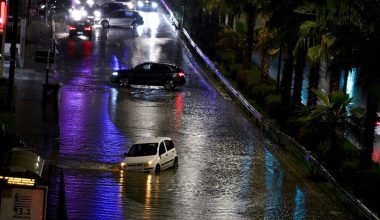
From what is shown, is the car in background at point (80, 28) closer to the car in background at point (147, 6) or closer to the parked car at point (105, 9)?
the parked car at point (105, 9)

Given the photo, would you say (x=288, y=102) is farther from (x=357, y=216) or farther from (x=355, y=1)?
(x=357, y=216)

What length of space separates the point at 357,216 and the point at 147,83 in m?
24.9

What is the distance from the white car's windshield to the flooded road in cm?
76

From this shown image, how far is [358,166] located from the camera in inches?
1184

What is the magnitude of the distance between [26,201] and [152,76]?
104ft

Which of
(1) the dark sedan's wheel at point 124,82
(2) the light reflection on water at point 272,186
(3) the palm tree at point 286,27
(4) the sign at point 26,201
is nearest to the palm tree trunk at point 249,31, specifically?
(1) the dark sedan's wheel at point 124,82

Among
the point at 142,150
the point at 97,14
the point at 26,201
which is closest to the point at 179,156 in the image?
the point at 142,150

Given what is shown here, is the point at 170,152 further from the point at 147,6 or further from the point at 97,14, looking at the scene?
the point at 147,6

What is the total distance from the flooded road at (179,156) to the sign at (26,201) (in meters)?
4.97

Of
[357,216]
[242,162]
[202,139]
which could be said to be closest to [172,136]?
[202,139]

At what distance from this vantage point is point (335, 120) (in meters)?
30.8

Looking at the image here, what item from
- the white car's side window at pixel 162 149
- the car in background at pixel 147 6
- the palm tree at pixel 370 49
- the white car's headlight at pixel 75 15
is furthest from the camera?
Answer: the car in background at pixel 147 6

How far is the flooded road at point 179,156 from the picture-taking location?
25391 mm

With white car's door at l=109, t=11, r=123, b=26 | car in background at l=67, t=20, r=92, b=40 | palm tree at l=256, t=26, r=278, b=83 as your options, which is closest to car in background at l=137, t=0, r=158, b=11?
Result: white car's door at l=109, t=11, r=123, b=26
